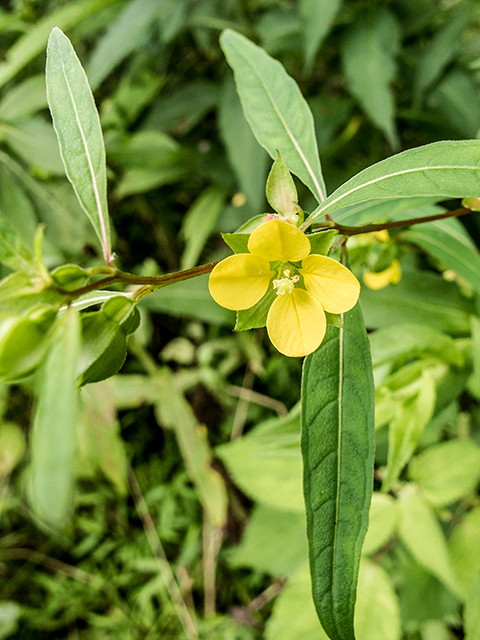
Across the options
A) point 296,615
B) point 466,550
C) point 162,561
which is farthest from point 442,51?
point 162,561

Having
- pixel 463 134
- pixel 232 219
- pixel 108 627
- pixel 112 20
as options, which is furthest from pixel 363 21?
Answer: pixel 108 627

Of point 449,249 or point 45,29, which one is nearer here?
point 449,249

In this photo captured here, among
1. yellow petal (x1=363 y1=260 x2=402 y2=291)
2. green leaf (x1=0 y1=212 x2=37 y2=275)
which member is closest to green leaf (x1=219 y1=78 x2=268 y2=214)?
yellow petal (x1=363 y1=260 x2=402 y2=291)

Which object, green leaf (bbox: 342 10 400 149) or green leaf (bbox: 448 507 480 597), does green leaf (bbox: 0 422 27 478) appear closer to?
green leaf (bbox: 448 507 480 597)

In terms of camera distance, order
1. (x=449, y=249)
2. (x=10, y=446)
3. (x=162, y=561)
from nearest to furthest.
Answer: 1. (x=449, y=249)
2. (x=162, y=561)
3. (x=10, y=446)

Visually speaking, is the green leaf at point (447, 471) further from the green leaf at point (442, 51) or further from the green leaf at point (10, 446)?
the green leaf at point (10, 446)

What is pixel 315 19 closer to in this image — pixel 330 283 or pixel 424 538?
pixel 330 283
